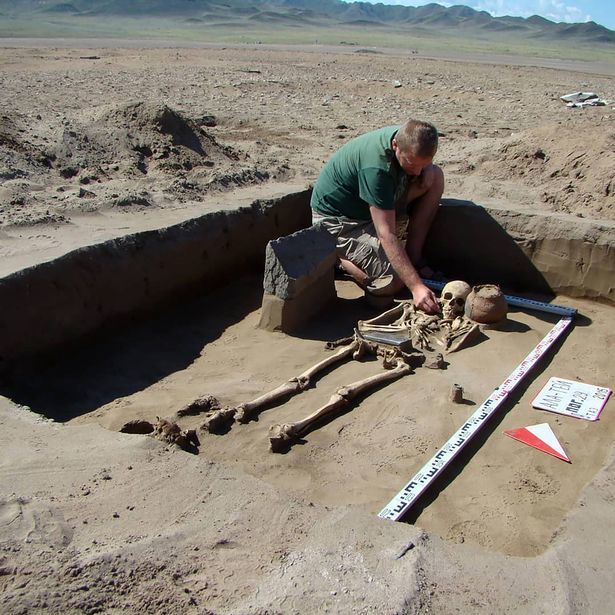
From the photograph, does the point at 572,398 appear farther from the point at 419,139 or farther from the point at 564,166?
the point at 564,166

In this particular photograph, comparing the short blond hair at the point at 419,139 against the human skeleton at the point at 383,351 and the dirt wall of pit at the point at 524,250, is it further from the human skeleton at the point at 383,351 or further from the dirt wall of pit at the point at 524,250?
the dirt wall of pit at the point at 524,250

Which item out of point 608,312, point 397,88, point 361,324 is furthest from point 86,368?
point 397,88

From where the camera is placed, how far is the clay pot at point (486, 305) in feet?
16.4

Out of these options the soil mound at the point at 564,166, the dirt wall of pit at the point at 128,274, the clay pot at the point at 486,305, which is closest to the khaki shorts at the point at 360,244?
the dirt wall of pit at the point at 128,274

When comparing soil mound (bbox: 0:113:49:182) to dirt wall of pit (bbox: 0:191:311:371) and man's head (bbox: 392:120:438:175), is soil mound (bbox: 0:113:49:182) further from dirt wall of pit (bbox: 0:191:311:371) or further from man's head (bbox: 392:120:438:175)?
man's head (bbox: 392:120:438:175)

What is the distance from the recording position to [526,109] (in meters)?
12.8

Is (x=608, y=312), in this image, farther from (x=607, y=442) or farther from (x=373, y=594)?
(x=373, y=594)

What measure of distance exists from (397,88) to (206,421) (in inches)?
518

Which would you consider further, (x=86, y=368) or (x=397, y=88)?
(x=397, y=88)

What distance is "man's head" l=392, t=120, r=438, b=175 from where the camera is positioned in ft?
16.1

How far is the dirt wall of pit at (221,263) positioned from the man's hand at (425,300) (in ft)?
3.96

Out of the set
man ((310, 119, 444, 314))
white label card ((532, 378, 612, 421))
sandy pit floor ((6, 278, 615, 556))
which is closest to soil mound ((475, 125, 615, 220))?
sandy pit floor ((6, 278, 615, 556))

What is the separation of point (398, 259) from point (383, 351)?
0.85 metres

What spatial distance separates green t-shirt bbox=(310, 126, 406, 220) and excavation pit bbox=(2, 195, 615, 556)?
0.69 m
